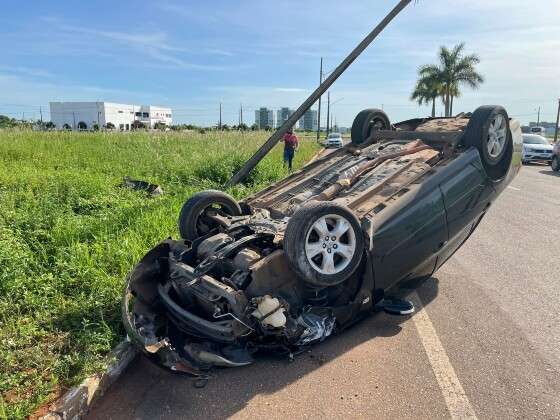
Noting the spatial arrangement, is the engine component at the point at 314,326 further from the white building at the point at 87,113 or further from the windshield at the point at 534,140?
the white building at the point at 87,113

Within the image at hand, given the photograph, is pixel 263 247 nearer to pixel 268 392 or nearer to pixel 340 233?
pixel 340 233

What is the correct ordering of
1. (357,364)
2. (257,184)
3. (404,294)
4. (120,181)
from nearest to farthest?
(357,364) → (404,294) → (120,181) → (257,184)

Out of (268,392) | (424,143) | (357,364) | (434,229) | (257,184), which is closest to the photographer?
(268,392)

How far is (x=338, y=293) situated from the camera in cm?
390

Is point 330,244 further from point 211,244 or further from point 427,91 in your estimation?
point 427,91

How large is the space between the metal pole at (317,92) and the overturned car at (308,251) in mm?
2522

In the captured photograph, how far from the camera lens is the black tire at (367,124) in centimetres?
634

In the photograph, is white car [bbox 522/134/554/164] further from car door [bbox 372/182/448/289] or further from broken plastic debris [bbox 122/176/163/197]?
car door [bbox 372/182/448/289]

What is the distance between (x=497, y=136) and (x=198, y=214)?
3168mm

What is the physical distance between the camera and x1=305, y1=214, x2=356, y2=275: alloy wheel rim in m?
3.60

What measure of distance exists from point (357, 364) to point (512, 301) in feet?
6.81

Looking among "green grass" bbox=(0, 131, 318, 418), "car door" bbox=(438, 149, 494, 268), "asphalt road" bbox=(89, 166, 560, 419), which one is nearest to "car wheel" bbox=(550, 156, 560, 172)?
"green grass" bbox=(0, 131, 318, 418)

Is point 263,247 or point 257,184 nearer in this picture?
point 263,247

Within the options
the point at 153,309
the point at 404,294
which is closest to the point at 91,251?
the point at 153,309
